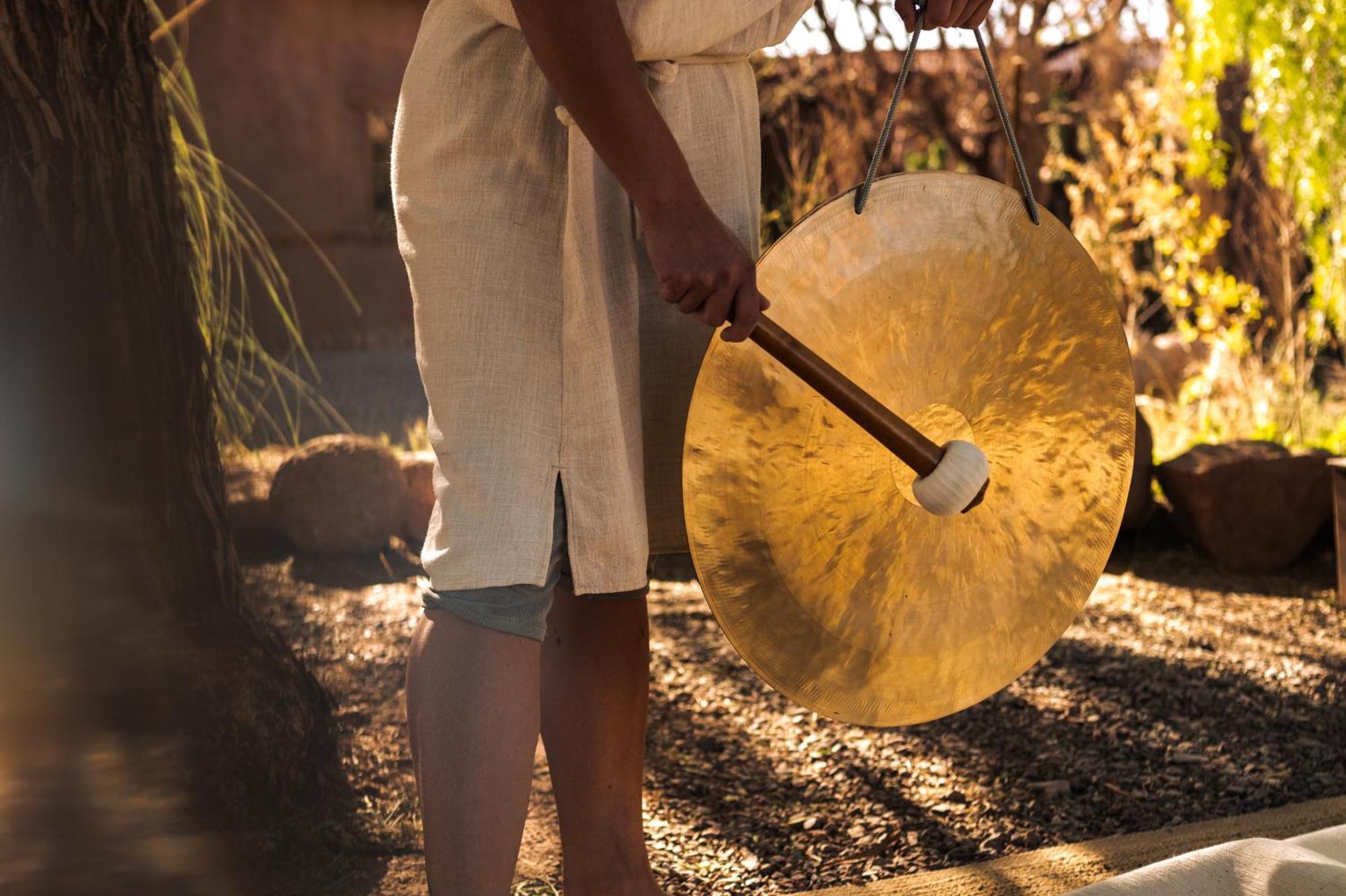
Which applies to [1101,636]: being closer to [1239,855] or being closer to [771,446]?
[1239,855]

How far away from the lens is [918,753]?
94.3 inches

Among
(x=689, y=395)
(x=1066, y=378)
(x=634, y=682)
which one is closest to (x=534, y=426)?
(x=689, y=395)

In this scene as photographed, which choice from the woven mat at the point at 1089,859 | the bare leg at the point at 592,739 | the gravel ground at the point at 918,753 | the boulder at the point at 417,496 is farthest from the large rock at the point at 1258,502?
the bare leg at the point at 592,739

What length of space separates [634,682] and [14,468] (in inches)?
44.0

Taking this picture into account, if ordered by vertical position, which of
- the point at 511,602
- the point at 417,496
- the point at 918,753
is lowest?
the point at 918,753

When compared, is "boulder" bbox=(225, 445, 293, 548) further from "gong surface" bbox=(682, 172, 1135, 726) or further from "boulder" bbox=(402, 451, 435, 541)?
"gong surface" bbox=(682, 172, 1135, 726)

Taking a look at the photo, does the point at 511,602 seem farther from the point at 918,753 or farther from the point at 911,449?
the point at 918,753

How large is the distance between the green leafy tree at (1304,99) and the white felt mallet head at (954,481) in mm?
3592

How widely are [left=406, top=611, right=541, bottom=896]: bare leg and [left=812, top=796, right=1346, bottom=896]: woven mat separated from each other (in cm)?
69

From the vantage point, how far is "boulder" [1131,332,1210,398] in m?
6.48

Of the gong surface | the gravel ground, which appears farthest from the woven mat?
the gong surface

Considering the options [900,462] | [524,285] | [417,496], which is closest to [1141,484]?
[417,496]

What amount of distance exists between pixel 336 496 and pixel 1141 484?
241 cm

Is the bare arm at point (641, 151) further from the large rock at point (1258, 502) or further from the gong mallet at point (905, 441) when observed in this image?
the large rock at point (1258, 502)
